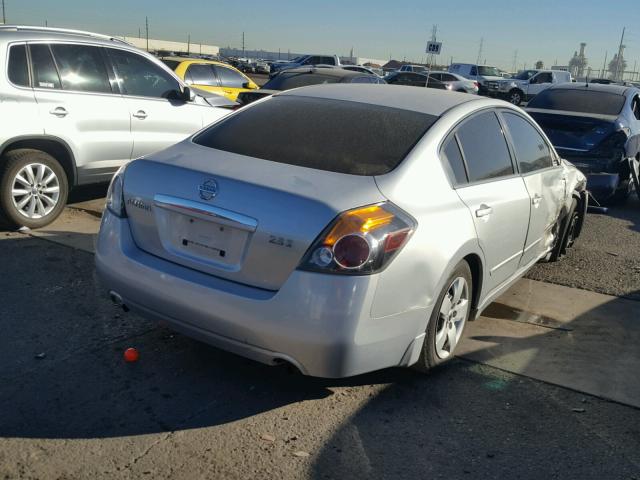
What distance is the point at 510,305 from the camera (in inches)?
206

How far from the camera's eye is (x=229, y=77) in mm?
13492

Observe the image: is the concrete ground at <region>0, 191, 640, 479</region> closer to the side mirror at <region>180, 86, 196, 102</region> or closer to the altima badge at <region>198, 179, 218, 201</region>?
the altima badge at <region>198, 179, 218, 201</region>

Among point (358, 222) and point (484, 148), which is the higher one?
point (484, 148)

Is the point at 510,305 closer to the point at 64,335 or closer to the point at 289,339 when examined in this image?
the point at 289,339

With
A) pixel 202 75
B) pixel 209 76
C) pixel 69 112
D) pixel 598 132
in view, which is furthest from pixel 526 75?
pixel 69 112

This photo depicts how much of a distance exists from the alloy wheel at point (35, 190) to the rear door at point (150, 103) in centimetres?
105

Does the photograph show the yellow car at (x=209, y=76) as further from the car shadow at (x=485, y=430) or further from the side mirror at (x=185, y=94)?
the car shadow at (x=485, y=430)

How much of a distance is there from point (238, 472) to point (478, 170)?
2.29 meters

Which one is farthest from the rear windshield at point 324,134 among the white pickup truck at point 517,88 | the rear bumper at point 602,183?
the white pickup truck at point 517,88

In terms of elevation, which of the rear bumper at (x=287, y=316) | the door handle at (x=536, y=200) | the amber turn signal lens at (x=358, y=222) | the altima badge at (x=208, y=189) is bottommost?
the rear bumper at (x=287, y=316)

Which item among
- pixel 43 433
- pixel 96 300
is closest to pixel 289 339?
pixel 43 433

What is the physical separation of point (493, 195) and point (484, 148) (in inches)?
13.4

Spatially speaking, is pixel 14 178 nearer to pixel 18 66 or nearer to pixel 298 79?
pixel 18 66

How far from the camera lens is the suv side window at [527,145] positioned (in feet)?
15.6
